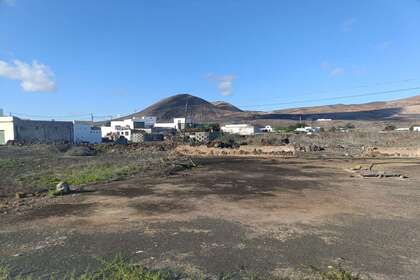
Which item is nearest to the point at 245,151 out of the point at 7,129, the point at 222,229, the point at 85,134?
the point at 222,229

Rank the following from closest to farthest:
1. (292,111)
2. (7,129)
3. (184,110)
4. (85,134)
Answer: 1. (7,129)
2. (85,134)
3. (184,110)
4. (292,111)

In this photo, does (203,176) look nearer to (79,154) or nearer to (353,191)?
(353,191)

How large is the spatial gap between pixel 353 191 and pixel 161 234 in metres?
8.91

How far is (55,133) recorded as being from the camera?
5831 cm

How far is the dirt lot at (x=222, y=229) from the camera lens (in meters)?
6.40

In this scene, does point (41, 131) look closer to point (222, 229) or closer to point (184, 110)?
point (222, 229)

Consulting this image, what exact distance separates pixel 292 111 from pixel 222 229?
535 ft

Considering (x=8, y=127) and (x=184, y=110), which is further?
(x=184, y=110)

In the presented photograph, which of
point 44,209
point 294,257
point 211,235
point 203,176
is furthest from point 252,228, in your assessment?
point 203,176

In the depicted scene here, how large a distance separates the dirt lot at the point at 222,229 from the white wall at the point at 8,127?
41.9 metres

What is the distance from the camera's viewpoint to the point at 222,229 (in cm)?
853

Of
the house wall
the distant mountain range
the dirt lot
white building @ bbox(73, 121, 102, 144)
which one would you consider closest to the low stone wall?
the house wall

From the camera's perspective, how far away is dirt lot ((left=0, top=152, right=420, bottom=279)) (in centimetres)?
640

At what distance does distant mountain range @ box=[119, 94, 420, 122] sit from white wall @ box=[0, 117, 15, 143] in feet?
238
